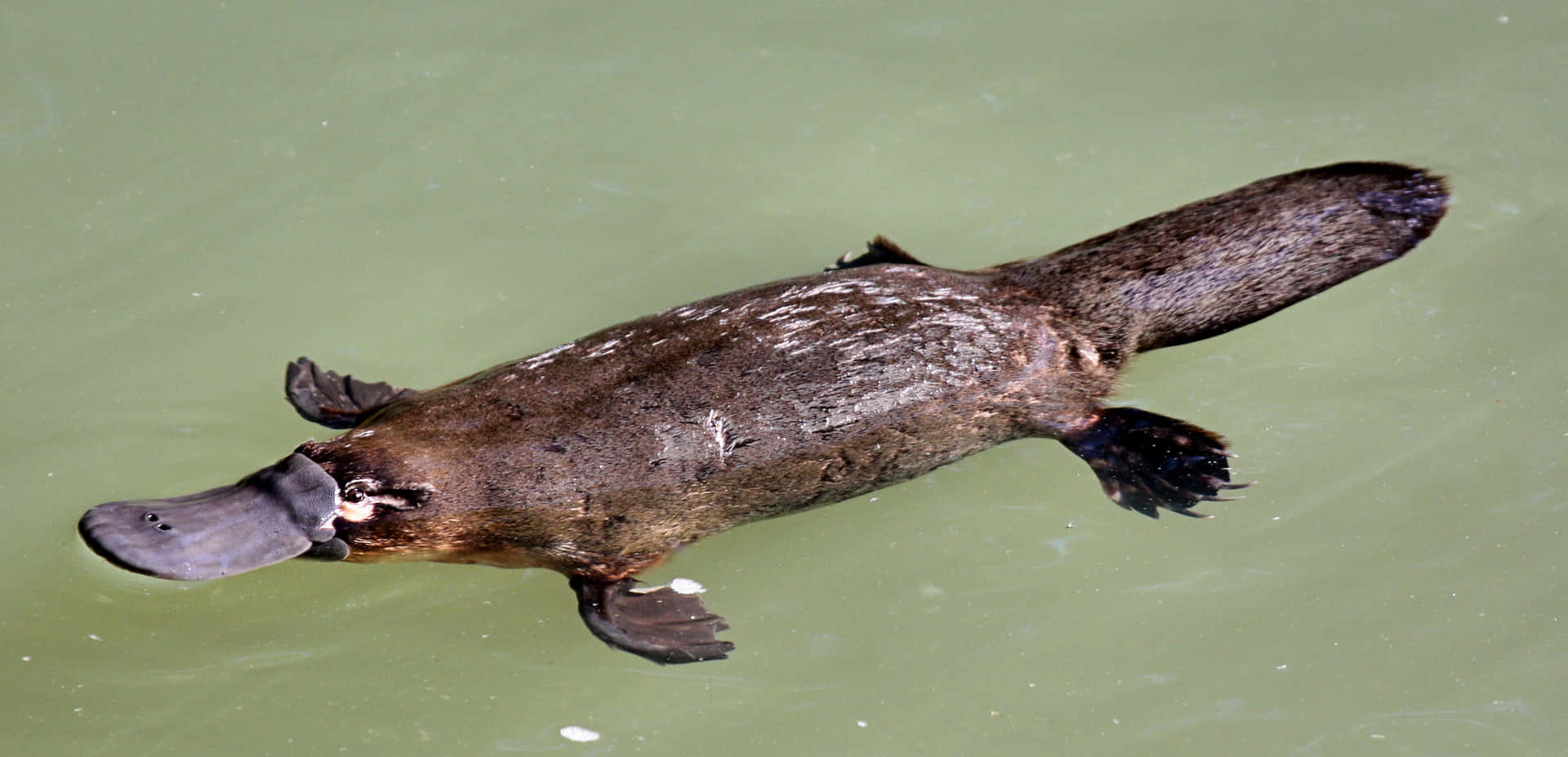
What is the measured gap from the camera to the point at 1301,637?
3.63m

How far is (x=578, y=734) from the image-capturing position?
136 inches

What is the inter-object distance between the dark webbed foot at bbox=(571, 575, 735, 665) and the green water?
6.5 inches

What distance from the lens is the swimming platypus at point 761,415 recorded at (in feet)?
10.5

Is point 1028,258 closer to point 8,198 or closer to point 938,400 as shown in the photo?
point 938,400


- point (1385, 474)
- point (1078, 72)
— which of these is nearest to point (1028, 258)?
point (1078, 72)

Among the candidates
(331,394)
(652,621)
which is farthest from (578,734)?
(331,394)

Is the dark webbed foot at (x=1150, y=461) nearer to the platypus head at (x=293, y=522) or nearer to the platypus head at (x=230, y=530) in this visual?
the platypus head at (x=293, y=522)

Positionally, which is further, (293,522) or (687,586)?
(687,586)

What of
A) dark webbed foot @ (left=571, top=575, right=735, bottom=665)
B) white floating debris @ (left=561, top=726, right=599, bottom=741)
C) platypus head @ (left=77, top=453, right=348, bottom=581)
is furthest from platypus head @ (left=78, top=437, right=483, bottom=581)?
white floating debris @ (left=561, top=726, right=599, bottom=741)

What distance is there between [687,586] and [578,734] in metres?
0.50

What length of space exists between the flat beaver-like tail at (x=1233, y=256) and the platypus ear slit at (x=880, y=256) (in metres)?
0.43

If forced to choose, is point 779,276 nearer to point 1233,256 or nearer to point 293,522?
point 1233,256

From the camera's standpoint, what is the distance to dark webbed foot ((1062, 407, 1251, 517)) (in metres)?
3.74

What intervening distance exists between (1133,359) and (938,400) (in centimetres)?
72
